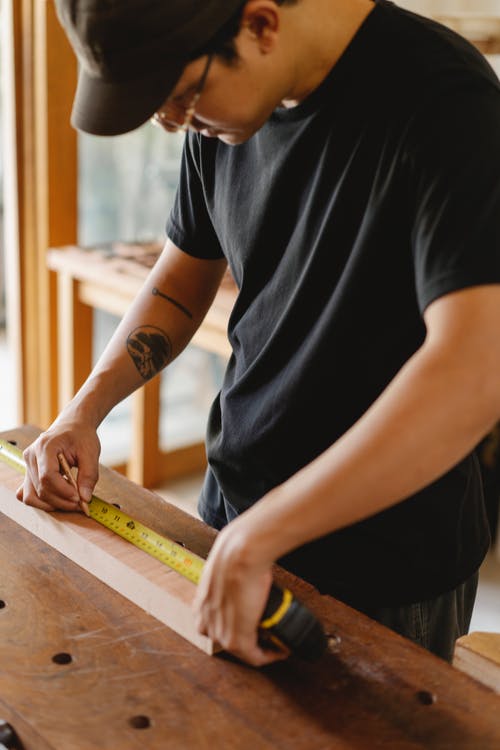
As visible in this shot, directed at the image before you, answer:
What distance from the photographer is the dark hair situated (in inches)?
42.7

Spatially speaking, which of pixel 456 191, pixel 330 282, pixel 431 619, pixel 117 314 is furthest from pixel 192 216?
pixel 117 314

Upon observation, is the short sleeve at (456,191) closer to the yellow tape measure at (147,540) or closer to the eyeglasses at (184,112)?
the eyeglasses at (184,112)

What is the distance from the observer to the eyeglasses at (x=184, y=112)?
43.8 inches

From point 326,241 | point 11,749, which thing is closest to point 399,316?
point 326,241

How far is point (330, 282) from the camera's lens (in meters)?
1.29

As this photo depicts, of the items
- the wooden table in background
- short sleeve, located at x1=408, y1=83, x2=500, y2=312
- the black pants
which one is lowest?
the wooden table in background

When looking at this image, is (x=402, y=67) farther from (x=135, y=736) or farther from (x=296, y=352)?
(x=135, y=736)

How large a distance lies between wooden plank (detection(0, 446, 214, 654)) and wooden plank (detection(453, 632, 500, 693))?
2.10 feet

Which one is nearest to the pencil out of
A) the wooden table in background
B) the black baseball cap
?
the black baseball cap

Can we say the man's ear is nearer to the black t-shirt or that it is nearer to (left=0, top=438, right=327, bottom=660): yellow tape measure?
the black t-shirt

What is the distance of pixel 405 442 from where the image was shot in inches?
40.3

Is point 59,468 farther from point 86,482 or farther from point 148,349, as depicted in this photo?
point 148,349

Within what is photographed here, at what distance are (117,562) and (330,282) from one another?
504 millimetres

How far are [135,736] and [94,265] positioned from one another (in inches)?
91.6
